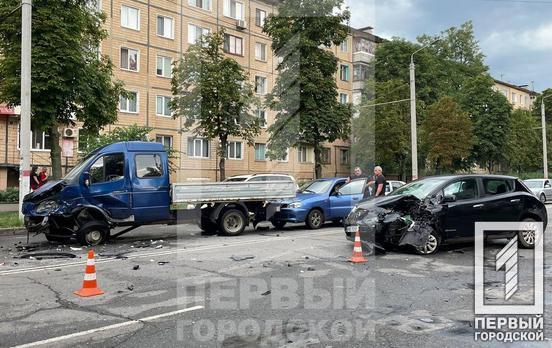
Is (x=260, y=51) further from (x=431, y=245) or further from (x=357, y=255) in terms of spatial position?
(x=357, y=255)

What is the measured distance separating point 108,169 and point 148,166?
3.14 ft

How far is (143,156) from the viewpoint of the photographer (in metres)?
12.4

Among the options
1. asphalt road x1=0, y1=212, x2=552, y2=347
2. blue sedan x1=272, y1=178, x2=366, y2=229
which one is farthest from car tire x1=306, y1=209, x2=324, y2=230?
asphalt road x1=0, y1=212, x2=552, y2=347

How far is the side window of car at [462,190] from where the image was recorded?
10.2m

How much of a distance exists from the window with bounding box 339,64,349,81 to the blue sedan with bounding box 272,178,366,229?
34256 mm

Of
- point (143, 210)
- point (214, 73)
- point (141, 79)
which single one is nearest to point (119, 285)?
point (143, 210)

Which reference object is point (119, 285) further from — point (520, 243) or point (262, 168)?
point (262, 168)

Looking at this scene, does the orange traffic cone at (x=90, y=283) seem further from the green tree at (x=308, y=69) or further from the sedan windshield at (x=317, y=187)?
the green tree at (x=308, y=69)

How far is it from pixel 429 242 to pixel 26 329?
288 inches

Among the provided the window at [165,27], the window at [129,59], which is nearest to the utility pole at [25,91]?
the window at [129,59]

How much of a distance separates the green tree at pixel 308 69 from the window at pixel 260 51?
12.5 m

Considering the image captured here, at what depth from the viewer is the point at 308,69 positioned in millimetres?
27703

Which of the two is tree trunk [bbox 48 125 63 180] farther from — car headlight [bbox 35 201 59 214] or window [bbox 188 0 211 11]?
window [bbox 188 0 211 11]

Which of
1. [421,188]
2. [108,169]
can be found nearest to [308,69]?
[108,169]
